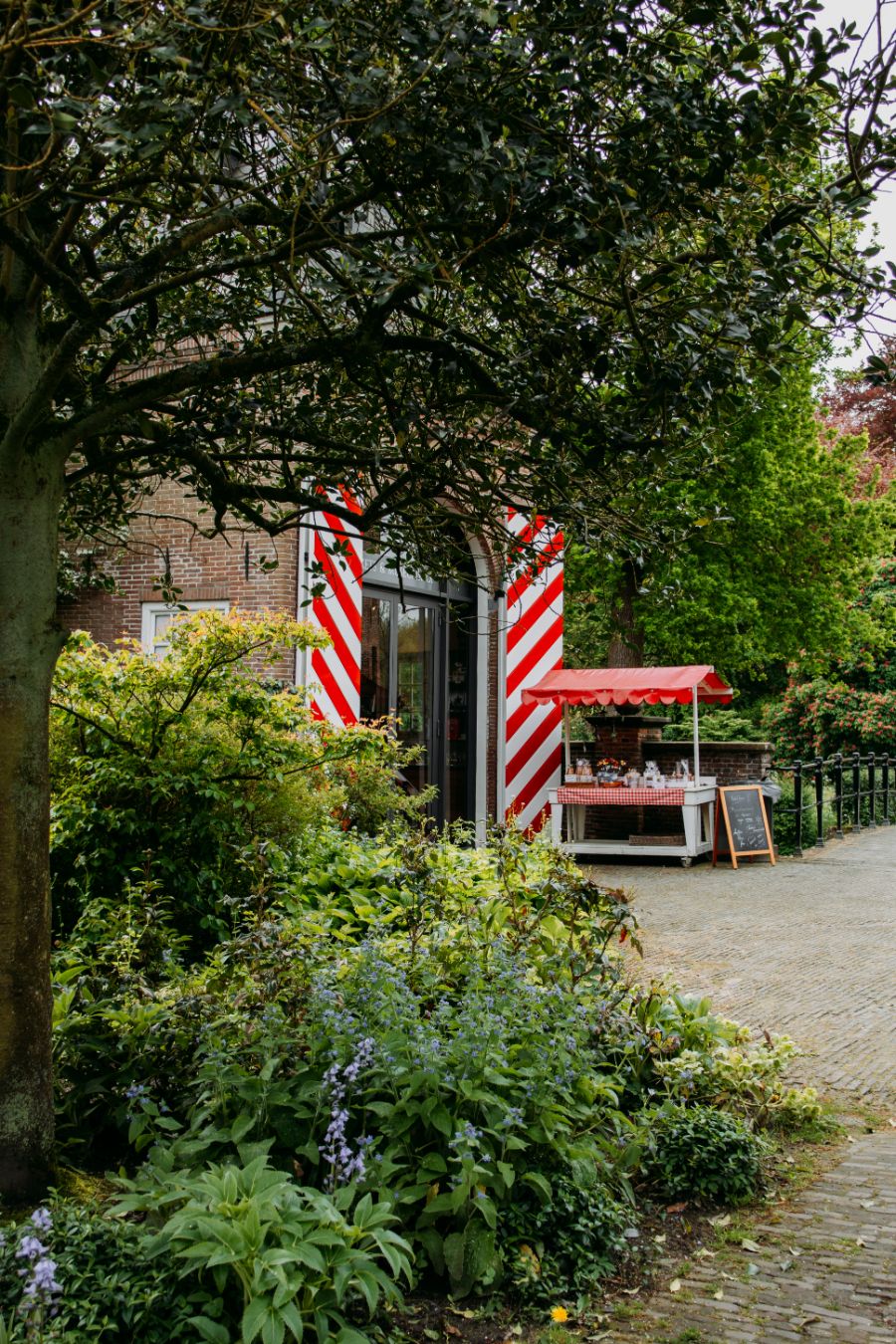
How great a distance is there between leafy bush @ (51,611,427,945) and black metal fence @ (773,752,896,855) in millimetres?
9680

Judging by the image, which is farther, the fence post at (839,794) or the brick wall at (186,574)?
the fence post at (839,794)


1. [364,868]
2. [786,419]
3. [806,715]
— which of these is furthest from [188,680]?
[806,715]

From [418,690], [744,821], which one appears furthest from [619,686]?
[418,690]

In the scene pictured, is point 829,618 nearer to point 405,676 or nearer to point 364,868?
point 405,676

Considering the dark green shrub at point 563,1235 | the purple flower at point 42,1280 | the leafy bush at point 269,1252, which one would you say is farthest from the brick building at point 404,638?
the purple flower at point 42,1280

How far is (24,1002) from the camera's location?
→ 10.8 feet

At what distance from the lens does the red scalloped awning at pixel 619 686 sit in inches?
526

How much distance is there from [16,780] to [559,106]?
246 cm

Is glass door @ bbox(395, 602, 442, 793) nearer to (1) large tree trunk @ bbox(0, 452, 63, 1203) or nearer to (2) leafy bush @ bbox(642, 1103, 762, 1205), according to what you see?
(2) leafy bush @ bbox(642, 1103, 762, 1205)

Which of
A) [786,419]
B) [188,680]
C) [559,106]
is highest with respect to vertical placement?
[786,419]

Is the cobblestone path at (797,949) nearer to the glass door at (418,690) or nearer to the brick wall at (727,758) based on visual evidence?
the brick wall at (727,758)

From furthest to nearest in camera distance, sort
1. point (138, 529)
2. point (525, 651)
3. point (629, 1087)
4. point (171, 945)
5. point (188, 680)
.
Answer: point (525, 651) < point (138, 529) < point (188, 680) < point (171, 945) < point (629, 1087)

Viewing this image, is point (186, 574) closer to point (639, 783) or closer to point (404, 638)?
point (404, 638)

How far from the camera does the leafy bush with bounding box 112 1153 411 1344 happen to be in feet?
8.11
